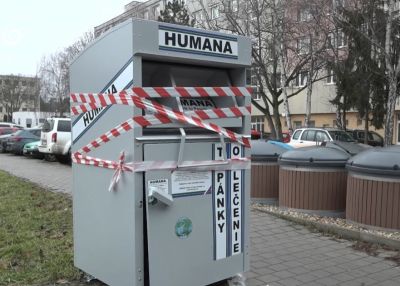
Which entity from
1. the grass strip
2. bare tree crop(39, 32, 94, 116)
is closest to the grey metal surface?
the grass strip

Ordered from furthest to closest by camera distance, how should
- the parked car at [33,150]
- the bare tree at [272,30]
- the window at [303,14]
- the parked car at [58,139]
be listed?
the bare tree at [272,30], the window at [303,14], the parked car at [33,150], the parked car at [58,139]

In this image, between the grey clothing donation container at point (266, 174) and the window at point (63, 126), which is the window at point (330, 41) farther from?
the grey clothing donation container at point (266, 174)

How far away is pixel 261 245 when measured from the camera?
5855mm

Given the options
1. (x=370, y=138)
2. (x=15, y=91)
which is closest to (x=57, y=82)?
(x=15, y=91)

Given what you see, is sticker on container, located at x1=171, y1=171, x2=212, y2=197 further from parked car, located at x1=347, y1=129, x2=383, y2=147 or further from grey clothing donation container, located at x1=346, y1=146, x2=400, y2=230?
parked car, located at x1=347, y1=129, x2=383, y2=147

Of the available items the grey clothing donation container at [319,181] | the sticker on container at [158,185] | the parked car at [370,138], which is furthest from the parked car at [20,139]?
the sticker on container at [158,185]

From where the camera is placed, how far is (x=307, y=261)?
17.1ft

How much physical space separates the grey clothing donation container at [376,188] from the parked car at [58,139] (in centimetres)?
1370

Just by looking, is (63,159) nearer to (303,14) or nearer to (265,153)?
(265,153)

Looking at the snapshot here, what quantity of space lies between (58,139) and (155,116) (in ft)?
51.6

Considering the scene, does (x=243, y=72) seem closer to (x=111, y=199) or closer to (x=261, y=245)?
(x=111, y=199)

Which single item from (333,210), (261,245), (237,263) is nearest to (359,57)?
(333,210)

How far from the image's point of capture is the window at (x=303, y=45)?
24.1 m

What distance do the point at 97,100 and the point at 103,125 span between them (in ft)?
0.74
